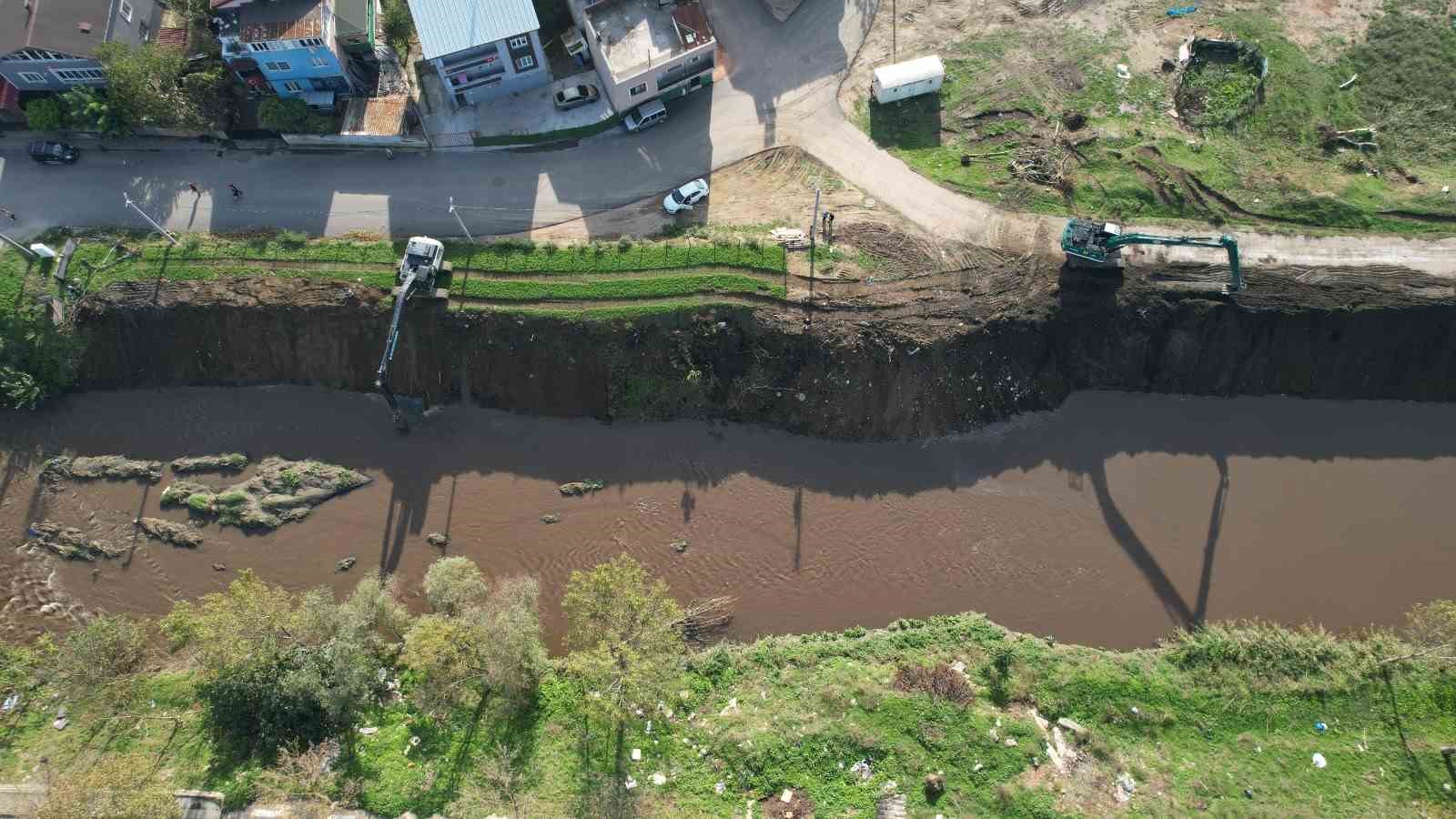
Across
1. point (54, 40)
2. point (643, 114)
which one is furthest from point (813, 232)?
point (54, 40)

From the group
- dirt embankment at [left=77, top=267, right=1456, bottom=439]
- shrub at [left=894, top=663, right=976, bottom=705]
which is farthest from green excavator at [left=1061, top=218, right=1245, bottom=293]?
shrub at [left=894, top=663, right=976, bottom=705]

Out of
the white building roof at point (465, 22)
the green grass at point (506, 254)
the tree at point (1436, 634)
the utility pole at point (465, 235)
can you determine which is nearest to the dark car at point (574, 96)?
the white building roof at point (465, 22)

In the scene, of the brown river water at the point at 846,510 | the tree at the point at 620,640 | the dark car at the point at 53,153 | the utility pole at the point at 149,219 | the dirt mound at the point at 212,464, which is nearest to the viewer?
the tree at the point at 620,640

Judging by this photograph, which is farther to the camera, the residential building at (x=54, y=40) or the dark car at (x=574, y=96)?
the dark car at (x=574, y=96)

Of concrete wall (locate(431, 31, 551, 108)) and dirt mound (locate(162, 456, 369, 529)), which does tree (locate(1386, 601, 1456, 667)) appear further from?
concrete wall (locate(431, 31, 551, 108))

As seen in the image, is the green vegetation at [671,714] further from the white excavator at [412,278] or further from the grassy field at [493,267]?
the grassy field at [493,267]

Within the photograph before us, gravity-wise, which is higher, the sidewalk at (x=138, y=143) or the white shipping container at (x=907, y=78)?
the white shipping container at (x=907, y=78)

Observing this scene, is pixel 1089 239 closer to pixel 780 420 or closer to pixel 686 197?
pixel 780 420

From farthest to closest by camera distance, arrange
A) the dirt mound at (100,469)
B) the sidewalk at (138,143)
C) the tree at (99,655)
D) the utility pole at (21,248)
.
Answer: the sidewalk at (138,143) < the utility pole at (21,248) < the dirt mound at (100,469) < the tree at (99,655)
